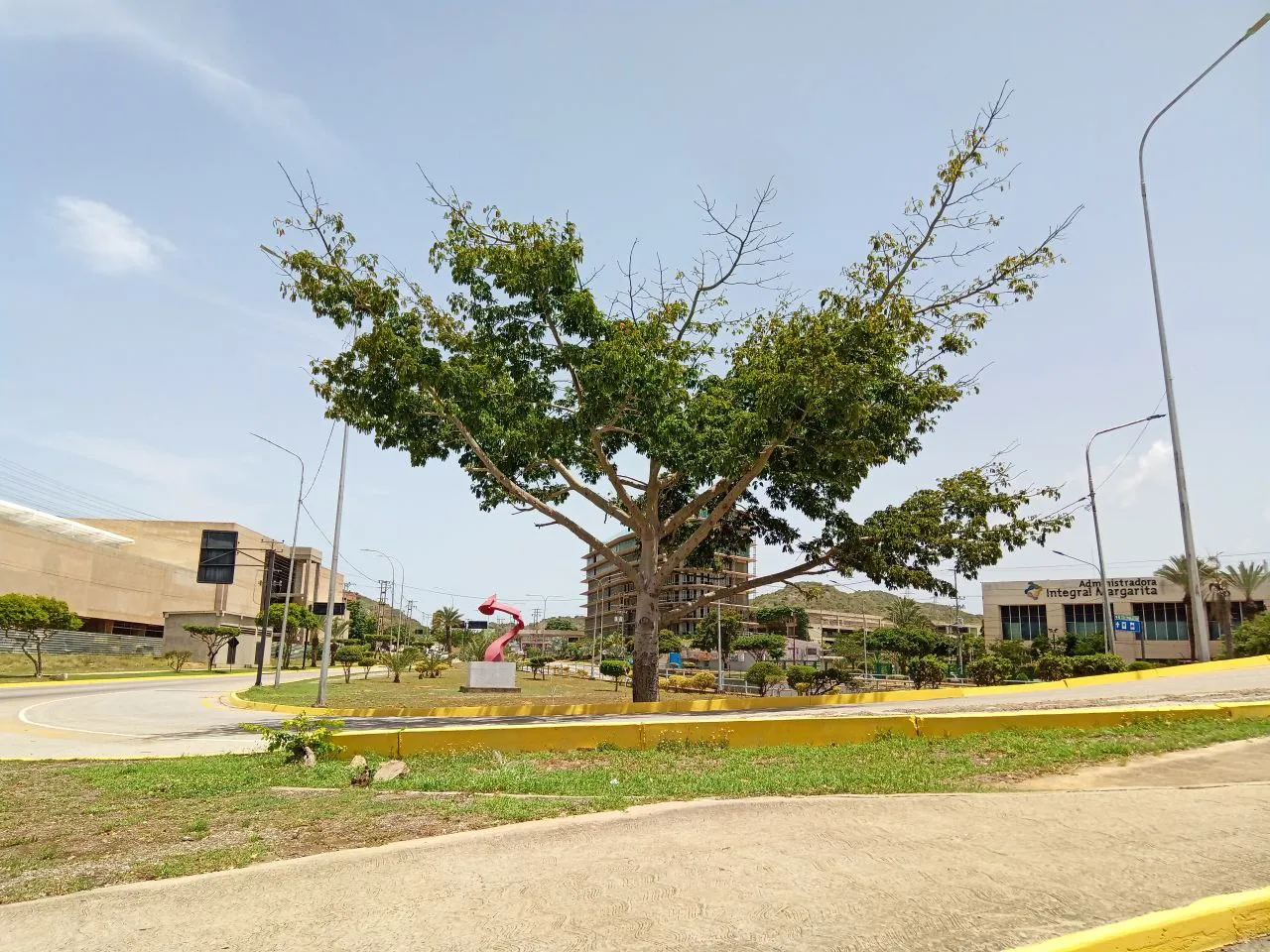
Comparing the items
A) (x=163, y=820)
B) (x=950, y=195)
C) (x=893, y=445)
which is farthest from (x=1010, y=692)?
(x=163, y=820)

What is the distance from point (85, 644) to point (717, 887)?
63.7 meters

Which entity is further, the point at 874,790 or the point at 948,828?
the point at 874,790

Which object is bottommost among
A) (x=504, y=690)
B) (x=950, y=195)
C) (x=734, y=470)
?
(x=504, y=690)

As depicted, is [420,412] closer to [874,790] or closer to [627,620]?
[874,790]

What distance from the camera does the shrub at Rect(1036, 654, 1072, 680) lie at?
24078 millimetres

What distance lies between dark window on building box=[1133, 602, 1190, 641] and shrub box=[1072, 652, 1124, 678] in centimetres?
5248

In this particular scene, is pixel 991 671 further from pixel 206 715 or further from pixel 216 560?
pixel 216 560

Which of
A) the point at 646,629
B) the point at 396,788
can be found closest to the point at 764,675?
the point at 646,629

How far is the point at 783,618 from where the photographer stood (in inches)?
4670

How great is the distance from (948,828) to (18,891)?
19.9 ft

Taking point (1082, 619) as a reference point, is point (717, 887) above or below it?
below

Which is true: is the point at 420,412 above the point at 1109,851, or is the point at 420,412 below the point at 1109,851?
above

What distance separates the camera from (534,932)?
14.3 feet

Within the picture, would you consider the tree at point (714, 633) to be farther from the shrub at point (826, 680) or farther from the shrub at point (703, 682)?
the shrub at point (826, 680)
